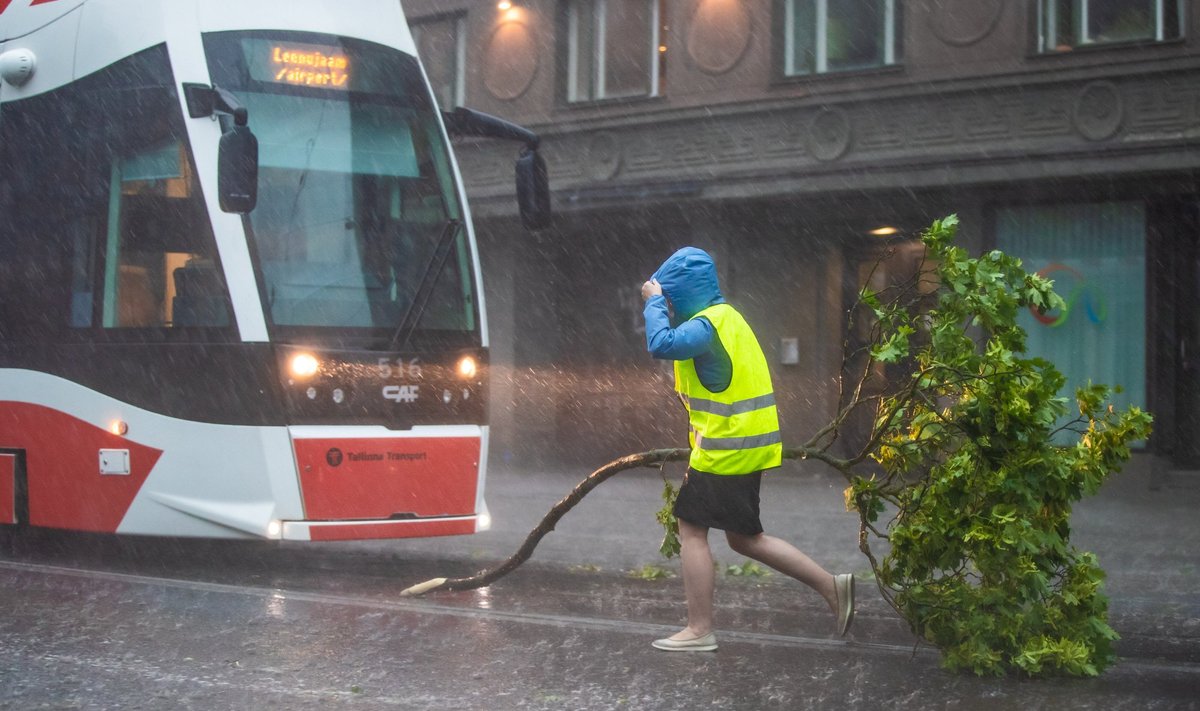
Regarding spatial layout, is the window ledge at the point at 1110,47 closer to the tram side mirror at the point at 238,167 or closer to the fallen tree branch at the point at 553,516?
the fallen tree branch at the point at 553,516

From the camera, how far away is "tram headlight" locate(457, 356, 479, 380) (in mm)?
8859

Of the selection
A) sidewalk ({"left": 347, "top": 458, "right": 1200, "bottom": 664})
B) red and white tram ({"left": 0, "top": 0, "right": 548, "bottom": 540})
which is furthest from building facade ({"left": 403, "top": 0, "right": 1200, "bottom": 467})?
red and white tram ({"left": 0, "top": 0, "right": 548, "bottom": 540})

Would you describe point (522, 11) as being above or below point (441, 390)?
above

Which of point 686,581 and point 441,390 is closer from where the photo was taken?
point 686,581

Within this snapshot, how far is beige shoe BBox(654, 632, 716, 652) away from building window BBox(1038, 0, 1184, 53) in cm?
1009

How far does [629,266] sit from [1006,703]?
1330cm

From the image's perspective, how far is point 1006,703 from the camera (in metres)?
5.26

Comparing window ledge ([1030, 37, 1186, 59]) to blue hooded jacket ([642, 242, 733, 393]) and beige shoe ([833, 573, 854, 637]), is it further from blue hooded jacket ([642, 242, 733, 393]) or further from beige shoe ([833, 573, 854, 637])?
beige shoe ([833, 573, 854, 637])

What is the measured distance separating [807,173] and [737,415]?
10.2 metres

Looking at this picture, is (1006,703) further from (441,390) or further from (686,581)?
(441,390)

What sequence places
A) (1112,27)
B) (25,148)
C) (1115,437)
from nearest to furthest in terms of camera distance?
1. (1115,437)
2. (25,148)
3. (1112,27)

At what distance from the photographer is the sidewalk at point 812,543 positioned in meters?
7.30

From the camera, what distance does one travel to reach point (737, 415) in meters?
6.11

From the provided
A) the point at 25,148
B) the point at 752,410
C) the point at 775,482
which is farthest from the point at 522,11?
the point at 752,410
